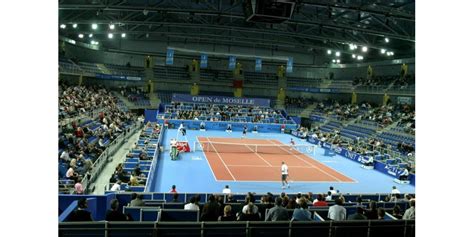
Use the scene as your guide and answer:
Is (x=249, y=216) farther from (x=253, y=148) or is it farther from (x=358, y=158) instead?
(x=253, y=148)

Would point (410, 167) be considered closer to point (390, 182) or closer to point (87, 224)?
point (390, 182)

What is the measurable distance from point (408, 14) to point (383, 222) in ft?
69.8

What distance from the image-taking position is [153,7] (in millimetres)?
27656

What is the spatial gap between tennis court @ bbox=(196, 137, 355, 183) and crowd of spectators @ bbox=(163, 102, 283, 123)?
10.7 m

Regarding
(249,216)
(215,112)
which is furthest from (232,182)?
(215,112)

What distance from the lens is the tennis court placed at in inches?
808

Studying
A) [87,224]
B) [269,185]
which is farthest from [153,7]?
[87,224]

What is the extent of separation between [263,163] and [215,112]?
920 inches

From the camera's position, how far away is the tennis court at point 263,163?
2053 centimetres

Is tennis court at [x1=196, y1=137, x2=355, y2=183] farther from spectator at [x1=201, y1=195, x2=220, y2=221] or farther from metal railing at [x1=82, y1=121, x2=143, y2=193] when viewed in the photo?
spectator at [x1=201, y1=195, x2=220, y2=221]

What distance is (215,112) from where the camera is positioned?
4697cm

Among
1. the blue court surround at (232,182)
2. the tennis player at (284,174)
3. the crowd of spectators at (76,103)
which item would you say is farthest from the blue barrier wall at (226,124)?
the tennis player at (284,174)

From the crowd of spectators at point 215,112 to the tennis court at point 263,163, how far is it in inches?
419

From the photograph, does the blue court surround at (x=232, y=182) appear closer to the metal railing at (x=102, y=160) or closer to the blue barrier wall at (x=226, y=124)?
the metal railing at (x=102, y=160)
